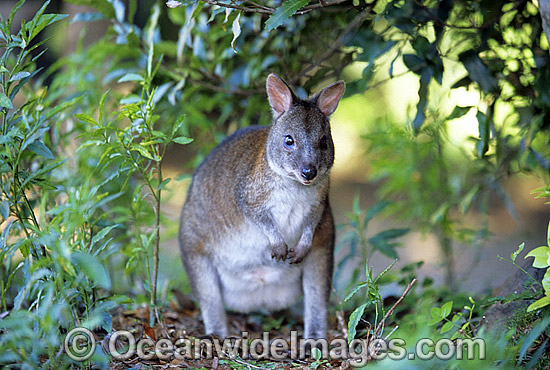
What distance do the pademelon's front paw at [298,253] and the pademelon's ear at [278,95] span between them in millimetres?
812

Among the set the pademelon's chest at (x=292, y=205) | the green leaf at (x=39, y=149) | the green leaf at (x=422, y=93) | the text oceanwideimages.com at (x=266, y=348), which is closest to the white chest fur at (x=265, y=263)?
the pademelon's chest at (x=292, y=205)

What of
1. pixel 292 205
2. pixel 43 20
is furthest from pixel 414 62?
pixel 43 20

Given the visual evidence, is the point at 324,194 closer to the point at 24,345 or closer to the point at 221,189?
the point at 221,189

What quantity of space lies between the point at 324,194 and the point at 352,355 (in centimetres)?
105

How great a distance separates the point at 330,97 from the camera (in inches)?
134

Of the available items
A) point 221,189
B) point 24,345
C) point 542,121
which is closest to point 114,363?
point 24,345

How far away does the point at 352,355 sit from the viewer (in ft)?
9.05

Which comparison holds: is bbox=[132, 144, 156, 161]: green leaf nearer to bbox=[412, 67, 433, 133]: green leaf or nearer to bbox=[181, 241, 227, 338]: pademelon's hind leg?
bbox=[181, 241, 227, 338]: pademelon's hind leg

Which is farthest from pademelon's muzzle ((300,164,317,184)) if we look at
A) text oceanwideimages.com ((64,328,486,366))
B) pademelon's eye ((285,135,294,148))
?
text oceanwideimages.com ((64,328,486,366))

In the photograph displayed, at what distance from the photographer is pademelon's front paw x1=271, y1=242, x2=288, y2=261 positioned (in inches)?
129

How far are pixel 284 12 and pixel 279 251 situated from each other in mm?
1324

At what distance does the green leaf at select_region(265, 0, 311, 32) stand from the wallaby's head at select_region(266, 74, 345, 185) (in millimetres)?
468

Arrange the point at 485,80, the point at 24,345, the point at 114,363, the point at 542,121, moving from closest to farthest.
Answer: the point at 24,345
the point at 114,363
the point at 485,80
the point at 542,121

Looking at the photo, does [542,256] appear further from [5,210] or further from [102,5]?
[102,5]
